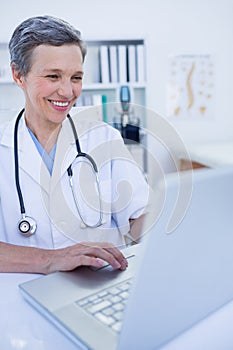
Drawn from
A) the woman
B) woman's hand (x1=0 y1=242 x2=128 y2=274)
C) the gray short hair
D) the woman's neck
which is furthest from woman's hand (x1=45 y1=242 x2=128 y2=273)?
the gray short hair

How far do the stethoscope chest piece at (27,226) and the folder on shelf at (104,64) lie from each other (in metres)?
1.80

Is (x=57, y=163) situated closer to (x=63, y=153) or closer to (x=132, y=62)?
(x=63, y=153)

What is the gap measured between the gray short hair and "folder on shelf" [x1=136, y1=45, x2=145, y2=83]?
1.58m

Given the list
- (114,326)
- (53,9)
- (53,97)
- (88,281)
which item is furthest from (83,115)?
(53,9)

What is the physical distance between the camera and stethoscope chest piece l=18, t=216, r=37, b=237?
3.34ft

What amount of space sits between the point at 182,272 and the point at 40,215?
707 millimetres

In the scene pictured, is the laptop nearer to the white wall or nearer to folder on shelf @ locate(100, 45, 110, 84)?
folder on shelf @ locate(100, 45, 110, 84)

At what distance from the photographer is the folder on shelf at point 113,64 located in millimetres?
2576

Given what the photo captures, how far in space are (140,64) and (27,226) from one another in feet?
6.28

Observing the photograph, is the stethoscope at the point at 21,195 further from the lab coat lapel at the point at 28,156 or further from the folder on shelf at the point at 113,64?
the folder on shelf at the point at 113,64

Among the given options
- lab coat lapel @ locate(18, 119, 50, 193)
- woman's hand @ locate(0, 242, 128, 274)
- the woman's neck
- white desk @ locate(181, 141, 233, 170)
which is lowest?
white desk @ locate(181, 141, 233, 170)

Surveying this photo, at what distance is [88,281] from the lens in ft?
2.19

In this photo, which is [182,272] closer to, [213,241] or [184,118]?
[213,241]

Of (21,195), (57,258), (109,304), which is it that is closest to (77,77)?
(21,195)
